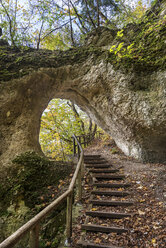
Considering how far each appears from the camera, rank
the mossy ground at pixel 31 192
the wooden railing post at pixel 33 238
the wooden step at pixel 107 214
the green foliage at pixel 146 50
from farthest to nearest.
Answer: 1. the green foliage at pixel 146 50
2. the mossy ground at pixel 31 192
3. the wooden step at pixel 107 214
4. the wooden railing post at pixel 33 238

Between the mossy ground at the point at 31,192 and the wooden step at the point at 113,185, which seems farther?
the wooden step at the point at 113,185

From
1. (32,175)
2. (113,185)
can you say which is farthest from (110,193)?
(32,175)

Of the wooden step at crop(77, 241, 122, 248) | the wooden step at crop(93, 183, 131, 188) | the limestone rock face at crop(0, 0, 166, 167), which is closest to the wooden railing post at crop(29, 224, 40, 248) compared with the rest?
the wooden step at crop(77, 241, 122, 248)

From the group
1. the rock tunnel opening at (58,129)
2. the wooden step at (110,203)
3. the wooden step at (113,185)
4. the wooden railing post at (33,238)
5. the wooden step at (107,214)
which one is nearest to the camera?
the wooden railing post at (33,238)

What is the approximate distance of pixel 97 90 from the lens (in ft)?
25.2

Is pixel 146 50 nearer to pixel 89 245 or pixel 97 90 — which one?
pixel 97 90

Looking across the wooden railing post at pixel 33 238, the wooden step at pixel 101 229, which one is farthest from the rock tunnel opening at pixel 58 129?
the wooden railing post at pixel 33 238

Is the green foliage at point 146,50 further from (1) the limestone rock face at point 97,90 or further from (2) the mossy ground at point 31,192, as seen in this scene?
(2) the mossy ground at point 31,192

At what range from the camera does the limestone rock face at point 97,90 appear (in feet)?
18.2

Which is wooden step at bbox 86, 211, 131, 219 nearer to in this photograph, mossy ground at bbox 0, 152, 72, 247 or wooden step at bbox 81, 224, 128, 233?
wooden step at bbox 81, 224, 128, 233

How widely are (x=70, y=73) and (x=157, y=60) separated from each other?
4.22m

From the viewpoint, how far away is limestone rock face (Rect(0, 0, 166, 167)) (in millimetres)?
5538

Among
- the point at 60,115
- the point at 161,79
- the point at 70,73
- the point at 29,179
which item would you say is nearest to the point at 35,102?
the point at 70,73

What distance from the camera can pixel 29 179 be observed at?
16.0 ft
